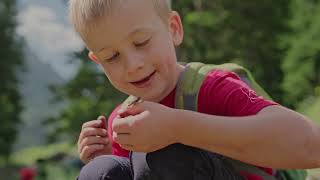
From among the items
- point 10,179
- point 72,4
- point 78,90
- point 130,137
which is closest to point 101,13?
point 72,4

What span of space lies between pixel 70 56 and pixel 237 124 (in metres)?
16.7

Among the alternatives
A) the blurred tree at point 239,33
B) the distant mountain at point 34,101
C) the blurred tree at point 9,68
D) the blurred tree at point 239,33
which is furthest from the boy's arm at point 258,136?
the blurred tree at point 9,68

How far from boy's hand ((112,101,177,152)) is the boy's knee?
234 millimetres

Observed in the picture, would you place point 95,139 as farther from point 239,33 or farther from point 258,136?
point 239,33

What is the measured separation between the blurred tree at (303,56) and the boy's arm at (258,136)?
6.84 metres

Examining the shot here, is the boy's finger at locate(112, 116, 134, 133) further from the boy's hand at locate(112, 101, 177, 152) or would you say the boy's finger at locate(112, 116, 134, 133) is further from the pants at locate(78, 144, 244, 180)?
the pants at locate(78, 144, 244, 180)

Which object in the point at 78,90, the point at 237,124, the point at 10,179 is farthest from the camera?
the point at 78,90

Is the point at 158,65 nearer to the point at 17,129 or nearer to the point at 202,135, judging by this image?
the point at 202,135

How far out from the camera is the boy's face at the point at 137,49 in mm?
1737

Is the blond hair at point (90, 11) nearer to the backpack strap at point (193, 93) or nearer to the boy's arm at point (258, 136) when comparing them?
the backpack strap at point (193, 93)

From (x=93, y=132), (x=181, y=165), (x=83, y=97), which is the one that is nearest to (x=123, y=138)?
(x=181, y=165)

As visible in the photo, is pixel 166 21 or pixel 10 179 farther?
pixel 10 179

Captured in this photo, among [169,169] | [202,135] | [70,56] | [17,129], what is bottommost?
[17,129]

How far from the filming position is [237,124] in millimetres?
1627
